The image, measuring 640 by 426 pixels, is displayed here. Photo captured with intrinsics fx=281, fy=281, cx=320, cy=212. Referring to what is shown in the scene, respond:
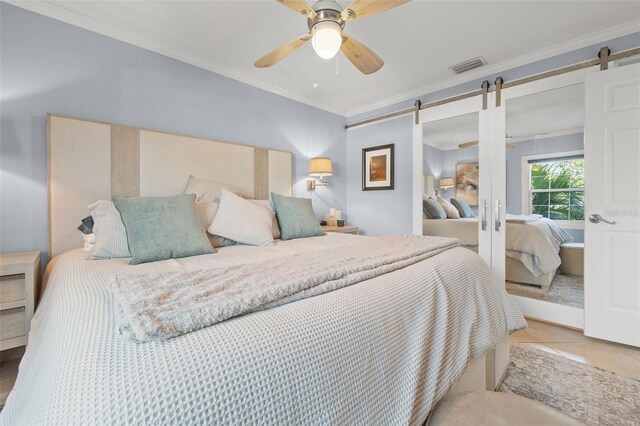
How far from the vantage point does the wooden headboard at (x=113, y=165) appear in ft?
6.52

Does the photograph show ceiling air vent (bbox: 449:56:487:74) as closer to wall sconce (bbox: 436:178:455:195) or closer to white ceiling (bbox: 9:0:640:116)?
white ceiling (bbox: 9:0:640:116)

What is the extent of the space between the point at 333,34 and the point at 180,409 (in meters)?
1.79

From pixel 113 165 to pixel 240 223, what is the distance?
3.61 ft

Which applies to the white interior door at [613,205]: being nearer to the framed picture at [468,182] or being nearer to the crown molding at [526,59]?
the crown molding at [526,59]

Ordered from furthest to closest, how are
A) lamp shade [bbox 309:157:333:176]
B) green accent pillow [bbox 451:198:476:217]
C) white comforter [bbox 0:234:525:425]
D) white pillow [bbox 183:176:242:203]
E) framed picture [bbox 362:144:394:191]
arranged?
framed picture [bbox 362:144:394:191] < lamp shade [bbox 309:157:333:176] < green accent pillow [bbox 451:198:476:217] < white pillow [bbox 183:176:242:203] < white comforter [bbox 0:234:525:425]

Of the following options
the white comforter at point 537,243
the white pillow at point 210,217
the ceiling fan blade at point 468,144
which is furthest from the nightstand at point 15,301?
the ceiling fan blade at point 468,144

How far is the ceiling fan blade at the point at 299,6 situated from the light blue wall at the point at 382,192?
91.2 inches

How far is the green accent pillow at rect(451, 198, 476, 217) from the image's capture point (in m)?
3.07

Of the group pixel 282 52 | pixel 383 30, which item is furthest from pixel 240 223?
pixel 383 30

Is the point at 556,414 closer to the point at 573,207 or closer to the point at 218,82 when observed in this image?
the point at 573,207

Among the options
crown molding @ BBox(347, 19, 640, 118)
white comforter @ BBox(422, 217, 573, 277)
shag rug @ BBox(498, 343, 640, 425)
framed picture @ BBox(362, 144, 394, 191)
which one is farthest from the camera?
framed picture @ BBox(362, 144, 394, 191)

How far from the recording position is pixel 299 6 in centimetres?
157

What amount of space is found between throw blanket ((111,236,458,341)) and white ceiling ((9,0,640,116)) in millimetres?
1853

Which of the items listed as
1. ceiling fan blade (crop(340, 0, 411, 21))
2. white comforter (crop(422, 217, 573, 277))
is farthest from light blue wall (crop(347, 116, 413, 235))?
ceiling fan blade (crop(340, 0, 411, 21))
